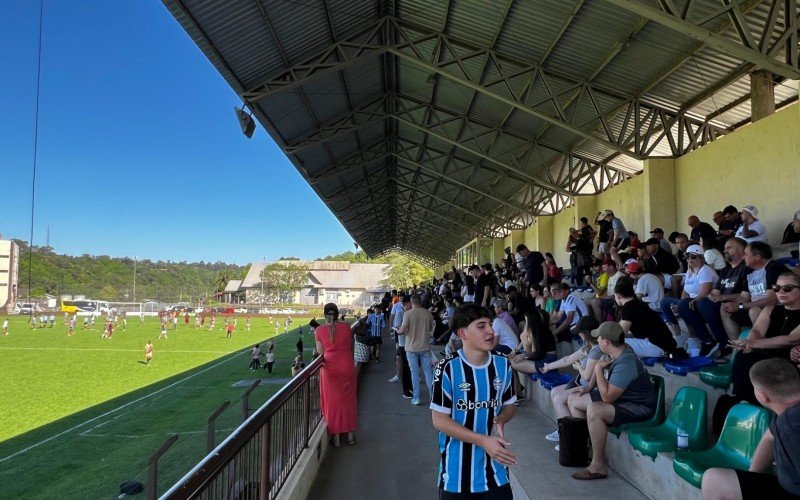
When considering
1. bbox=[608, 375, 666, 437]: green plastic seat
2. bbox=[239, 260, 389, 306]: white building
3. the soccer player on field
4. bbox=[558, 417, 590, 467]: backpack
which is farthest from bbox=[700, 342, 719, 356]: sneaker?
bbox=[239, 260, 389, 306]: white building

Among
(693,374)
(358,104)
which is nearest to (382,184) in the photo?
(358,104)

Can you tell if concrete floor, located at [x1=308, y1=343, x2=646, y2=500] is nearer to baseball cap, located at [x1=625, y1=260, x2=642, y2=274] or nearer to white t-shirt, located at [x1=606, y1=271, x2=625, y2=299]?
white t-shirt, located at [x1=606, y1=271, x2=625, y2=299]

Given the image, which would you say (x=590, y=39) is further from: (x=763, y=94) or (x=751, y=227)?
(x=751, y=227)

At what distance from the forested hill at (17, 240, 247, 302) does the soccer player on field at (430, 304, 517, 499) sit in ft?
285

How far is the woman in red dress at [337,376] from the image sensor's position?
532 cm

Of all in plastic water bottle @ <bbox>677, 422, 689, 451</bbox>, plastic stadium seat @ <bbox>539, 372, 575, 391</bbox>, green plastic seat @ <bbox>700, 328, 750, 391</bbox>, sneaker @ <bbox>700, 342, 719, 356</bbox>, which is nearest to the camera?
plastic water bottle @ <bbox>677, 422, 689, 451</bbox>

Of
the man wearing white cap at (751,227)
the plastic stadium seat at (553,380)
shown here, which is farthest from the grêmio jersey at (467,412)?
the man wearing white cap at (751,227)

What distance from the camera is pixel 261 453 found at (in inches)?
125

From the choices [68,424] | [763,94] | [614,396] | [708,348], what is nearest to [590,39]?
[763,94]

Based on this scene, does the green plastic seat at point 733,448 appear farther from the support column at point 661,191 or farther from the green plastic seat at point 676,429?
the support column at point 661,191

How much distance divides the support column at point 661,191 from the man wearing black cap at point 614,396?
924 cm

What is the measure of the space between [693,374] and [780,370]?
2.50 metres

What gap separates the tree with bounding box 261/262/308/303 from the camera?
8631 centimetres

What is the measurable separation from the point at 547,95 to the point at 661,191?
358 cm
